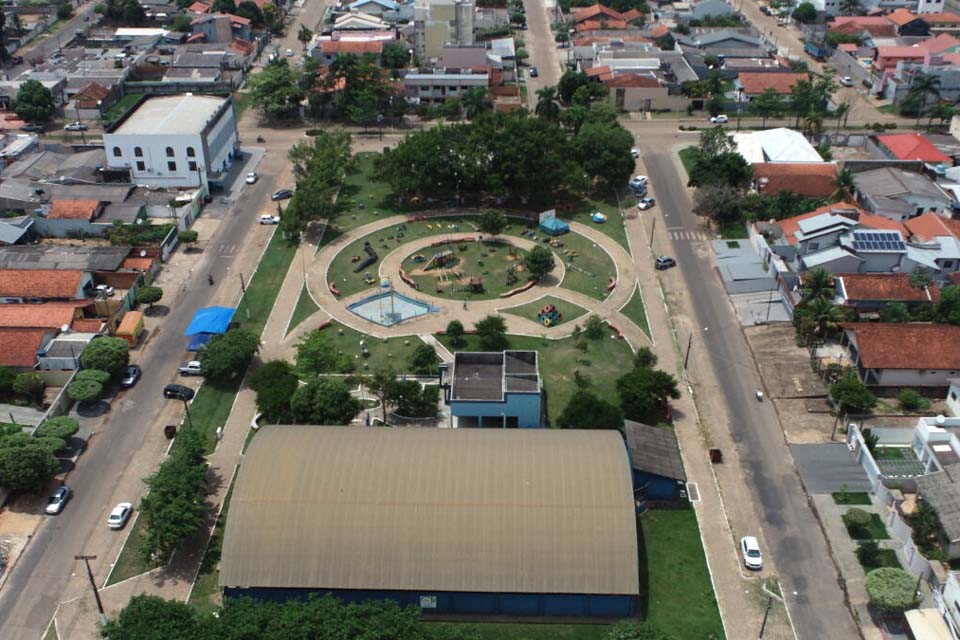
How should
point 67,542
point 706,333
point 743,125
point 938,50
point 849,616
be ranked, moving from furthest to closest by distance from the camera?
1. point 938,50
2. point 743,125
3. point 706,333
4. point 67,542
5. point 849,616

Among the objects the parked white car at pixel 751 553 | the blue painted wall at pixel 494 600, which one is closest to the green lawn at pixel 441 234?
the parked white car at pixel 751 553

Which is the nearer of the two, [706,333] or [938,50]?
[706,333]

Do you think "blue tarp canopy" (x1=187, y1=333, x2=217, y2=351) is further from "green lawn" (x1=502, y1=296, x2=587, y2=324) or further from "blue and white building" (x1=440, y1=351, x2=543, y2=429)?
"green lawn" (x1=502, y1=296, x2=587, y2=324)

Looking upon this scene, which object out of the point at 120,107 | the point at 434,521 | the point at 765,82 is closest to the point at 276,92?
the point at 120,107

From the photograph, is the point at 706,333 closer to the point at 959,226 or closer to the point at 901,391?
the point at 901,391

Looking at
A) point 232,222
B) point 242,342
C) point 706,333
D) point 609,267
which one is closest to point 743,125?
point 609,267

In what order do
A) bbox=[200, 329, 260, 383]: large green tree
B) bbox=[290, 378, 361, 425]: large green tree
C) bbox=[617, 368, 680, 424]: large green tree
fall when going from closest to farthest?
bbox=[290, 378, 361, 425]: large green tree < bbox=[617, 368, 680, 424]: large green tree < bbox=[200, 329, 260, 383]: large green tree

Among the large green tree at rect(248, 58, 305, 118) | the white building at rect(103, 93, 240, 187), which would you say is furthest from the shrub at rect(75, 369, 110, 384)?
the large green tree at rect(248, 58, 305, 118)
